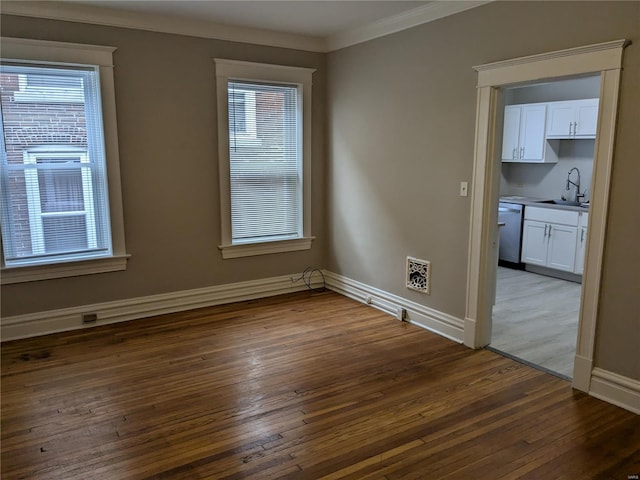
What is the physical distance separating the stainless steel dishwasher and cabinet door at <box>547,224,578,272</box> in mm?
450

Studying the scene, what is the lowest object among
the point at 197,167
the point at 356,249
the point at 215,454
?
the point at 215,454

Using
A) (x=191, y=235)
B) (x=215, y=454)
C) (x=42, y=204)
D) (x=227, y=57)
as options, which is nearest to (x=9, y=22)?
(x=42, y=204)

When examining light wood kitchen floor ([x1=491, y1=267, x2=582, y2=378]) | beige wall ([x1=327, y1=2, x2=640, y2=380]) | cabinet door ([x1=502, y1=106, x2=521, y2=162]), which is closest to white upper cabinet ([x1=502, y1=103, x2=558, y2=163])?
Result: cabinet door ([x1=502, y1=106, x2=521, y2=162])

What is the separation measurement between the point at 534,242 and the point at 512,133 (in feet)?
5.27

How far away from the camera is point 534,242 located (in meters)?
6.17

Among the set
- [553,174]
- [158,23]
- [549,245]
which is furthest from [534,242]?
[158,23]

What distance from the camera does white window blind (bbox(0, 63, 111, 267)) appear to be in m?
3.80

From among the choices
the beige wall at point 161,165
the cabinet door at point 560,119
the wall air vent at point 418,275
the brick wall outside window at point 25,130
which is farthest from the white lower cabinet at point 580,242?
the brick wall outside window at point 25,130

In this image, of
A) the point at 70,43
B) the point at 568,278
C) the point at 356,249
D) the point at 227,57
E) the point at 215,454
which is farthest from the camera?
the point at 568,278

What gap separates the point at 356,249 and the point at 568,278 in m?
2.81

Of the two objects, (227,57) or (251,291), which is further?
(251,291)

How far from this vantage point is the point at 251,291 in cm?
509

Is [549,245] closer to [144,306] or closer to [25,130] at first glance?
[144,306]

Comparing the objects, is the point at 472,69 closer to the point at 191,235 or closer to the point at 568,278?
the point at 191,235
